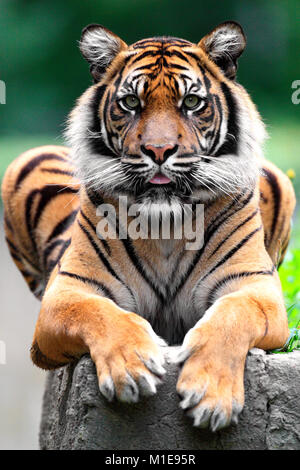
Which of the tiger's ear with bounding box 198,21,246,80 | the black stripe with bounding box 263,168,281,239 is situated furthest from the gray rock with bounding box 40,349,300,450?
the black stripe with bounding box 263,168,281,239

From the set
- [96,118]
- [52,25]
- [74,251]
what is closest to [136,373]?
[74,251]

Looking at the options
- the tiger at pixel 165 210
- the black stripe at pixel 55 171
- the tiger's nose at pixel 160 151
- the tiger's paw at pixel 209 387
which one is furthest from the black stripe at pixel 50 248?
the tiger's paw at pixel 209 387

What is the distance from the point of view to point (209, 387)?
1.86 m

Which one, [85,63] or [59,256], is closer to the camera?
[59,256]

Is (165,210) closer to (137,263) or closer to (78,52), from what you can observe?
(137,263)

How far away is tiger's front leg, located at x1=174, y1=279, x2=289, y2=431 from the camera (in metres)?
1.87

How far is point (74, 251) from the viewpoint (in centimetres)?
244

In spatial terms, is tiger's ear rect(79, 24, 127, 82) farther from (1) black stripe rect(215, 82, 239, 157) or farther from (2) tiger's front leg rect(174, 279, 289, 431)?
(2) tiger's front leg rect(174, 279, 289, 431)

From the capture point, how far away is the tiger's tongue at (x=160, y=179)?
2.19 m

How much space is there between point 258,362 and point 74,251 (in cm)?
71

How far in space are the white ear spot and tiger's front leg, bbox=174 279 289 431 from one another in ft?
3.02

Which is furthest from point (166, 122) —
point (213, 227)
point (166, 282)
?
point (166, 282)

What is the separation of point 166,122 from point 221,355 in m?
0.69
